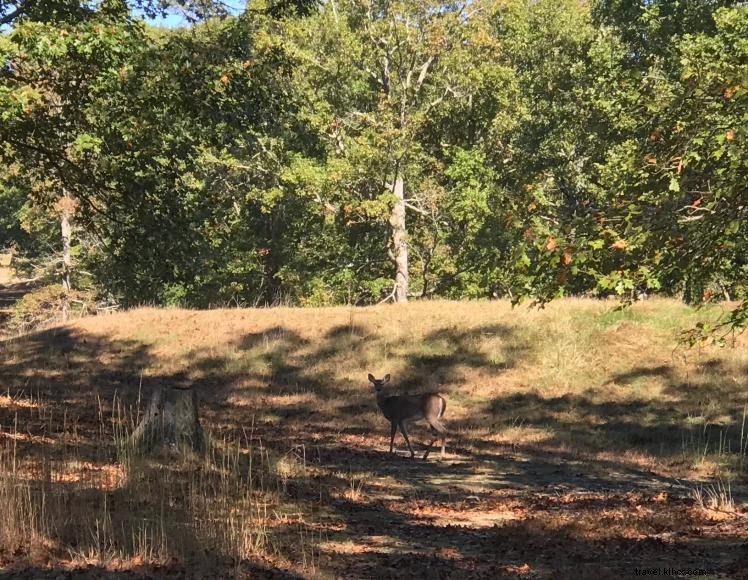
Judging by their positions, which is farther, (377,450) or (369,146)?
(369,146)

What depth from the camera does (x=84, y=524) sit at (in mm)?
7141

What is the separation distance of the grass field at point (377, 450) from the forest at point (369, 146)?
2.56 m

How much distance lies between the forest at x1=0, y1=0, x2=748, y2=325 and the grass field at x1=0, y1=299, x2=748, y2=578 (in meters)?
2.56

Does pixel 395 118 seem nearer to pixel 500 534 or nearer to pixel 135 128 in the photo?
pixel 135 128

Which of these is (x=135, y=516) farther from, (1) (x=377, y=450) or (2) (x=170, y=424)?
(1) (x=377, y=450)

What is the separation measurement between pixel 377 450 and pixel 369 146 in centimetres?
2329

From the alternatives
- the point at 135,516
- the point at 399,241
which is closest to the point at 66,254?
the point at 399,241

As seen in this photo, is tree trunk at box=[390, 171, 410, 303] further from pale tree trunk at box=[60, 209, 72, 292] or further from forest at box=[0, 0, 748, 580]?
pale tree trunk at box=[60, 209, 72, 292]

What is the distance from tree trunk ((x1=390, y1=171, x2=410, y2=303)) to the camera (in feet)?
127

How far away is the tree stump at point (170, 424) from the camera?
11.6 metres

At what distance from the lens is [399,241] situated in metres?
38.8

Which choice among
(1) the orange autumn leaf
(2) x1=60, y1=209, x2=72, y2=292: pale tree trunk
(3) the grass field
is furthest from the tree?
(1) the orange autumn leaf

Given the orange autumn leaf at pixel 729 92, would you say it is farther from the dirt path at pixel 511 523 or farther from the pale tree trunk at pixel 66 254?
the pale tree trunk at pixel 66 254

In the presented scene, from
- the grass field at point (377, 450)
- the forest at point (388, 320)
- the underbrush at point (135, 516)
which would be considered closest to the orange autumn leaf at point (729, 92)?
the forest at point (388, 320)
